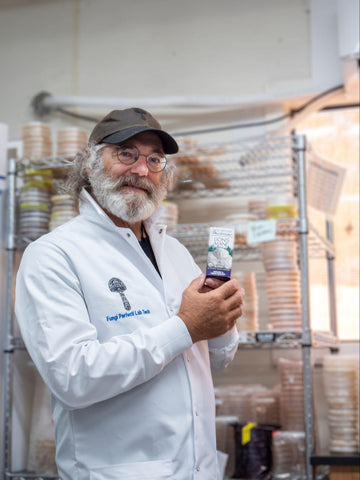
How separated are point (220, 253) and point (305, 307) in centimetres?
155

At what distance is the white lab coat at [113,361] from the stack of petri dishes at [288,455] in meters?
1.38

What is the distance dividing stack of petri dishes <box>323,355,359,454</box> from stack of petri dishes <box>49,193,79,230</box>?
148cm

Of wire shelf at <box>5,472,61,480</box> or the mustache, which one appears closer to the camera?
the mustache

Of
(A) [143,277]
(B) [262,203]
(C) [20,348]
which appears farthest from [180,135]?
(A) [143,277]

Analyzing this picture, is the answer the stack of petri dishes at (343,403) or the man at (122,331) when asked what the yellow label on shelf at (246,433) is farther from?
the man at (122,331)

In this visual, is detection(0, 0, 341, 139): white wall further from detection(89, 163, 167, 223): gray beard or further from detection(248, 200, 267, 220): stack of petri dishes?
detection(89, 163, 167, 223): gray beard

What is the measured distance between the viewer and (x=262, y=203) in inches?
137

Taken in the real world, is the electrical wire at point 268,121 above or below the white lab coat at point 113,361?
A: above

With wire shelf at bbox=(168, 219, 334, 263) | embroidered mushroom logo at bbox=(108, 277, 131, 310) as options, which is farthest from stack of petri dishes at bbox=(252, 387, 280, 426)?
embroidered mushroom logo at bbox=(108, 277, 131, 310)

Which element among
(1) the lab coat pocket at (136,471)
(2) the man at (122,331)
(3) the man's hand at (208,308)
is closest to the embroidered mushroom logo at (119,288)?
(2) the man at (122,331)

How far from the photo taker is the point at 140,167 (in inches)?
74.2

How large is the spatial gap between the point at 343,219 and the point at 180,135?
107 centimetres

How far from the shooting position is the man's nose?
1.88m

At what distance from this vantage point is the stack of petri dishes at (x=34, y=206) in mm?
3594
